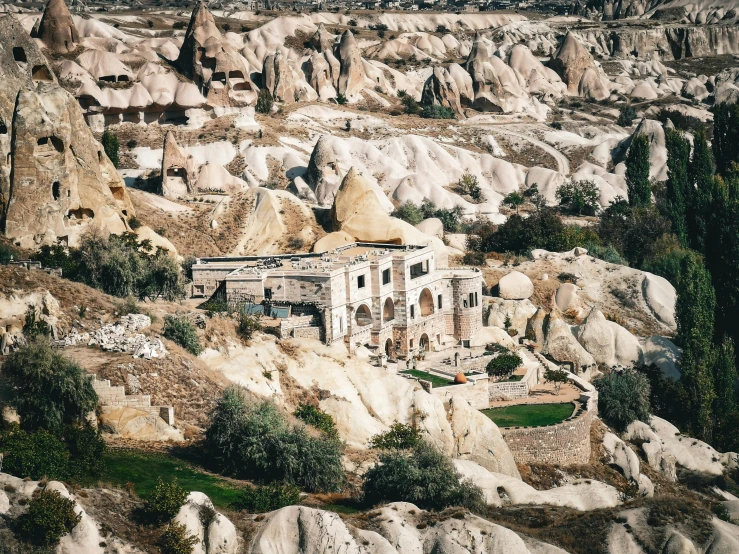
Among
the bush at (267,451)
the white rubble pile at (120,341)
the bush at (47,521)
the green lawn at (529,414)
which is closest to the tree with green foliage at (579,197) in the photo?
the green lawn at (529,414)

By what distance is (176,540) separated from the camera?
110 ft

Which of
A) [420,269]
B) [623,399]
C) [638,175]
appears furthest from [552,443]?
[638,175]

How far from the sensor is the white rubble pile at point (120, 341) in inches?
1779

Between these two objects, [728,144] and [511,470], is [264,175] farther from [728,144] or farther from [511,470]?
[511,470]

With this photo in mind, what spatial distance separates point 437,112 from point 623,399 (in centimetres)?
6659

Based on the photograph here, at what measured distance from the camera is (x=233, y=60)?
108 m

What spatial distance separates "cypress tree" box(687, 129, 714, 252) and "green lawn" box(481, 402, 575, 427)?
23.0 m

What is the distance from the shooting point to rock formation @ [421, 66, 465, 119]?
127938 millimetres

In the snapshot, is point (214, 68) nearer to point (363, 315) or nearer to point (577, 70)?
point (363, 315)

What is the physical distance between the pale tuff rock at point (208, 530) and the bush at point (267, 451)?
6011 mm

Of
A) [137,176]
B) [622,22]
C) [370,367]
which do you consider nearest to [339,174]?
[137,176]

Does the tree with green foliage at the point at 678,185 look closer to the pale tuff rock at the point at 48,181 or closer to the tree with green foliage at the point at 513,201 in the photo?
the tree with green foliage at the point at 513,201

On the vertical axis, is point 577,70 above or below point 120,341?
above

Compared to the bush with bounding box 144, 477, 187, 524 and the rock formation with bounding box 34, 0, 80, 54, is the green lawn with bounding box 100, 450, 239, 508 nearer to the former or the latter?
the bush with bounding box 144, 477, 187, 524
